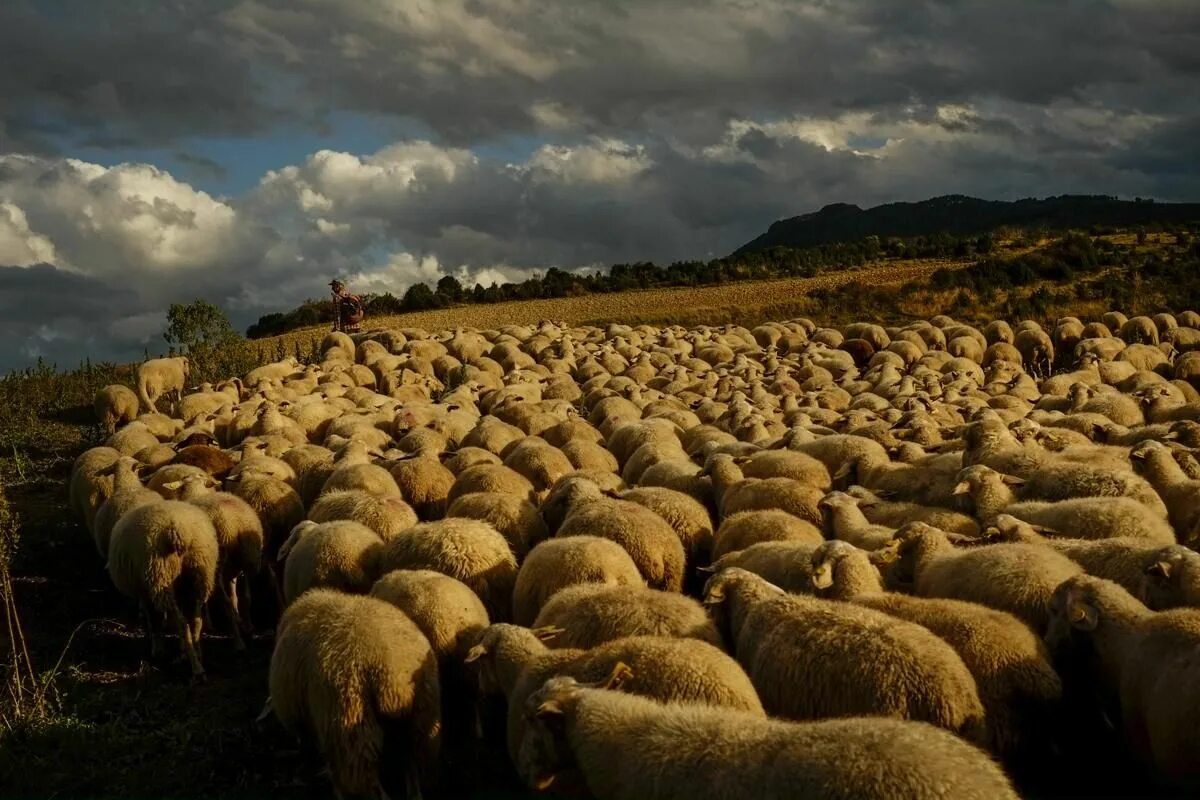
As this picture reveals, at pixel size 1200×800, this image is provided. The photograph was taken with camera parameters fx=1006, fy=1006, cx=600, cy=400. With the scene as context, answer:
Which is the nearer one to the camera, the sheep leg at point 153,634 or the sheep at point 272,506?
the sheep leg at point 153,634

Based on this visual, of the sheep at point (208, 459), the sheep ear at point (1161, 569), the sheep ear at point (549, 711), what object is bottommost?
the sheep ear at point (1161, 569)


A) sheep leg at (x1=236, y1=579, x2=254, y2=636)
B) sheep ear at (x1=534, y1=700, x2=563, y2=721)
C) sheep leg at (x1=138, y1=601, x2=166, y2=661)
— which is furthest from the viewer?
sheep leg at (x1=236, y1=579, x2=254, y2=636)

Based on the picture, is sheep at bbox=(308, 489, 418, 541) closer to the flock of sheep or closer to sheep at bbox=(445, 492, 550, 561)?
the flock of sheep

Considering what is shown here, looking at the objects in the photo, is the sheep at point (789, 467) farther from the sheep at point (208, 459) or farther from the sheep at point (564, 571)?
the sheep at point (208, 459)

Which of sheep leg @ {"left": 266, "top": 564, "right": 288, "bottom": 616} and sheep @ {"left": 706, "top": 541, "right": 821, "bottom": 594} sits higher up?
sheep @ {"left": 706, "top": 541, "right": 821, "bottom": 594}

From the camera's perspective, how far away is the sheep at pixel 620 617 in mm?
7488

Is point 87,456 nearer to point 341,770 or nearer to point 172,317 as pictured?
point 341,770

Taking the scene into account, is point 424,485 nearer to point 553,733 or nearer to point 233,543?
point 233,543

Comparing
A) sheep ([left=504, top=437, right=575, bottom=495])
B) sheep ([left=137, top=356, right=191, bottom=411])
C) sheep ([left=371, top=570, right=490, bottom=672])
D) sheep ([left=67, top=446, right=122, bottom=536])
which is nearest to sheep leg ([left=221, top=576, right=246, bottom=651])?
sheep ([left=67, top=446, right=122, bottom=536])

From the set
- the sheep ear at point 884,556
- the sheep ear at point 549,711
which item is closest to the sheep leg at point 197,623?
the sheep ear at point 549,711

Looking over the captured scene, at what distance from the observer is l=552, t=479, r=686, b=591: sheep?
32.9 ft

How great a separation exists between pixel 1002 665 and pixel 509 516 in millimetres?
5838

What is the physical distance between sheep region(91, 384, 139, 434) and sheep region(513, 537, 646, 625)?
18.2 m

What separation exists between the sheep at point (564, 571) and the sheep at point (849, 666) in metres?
1.72
